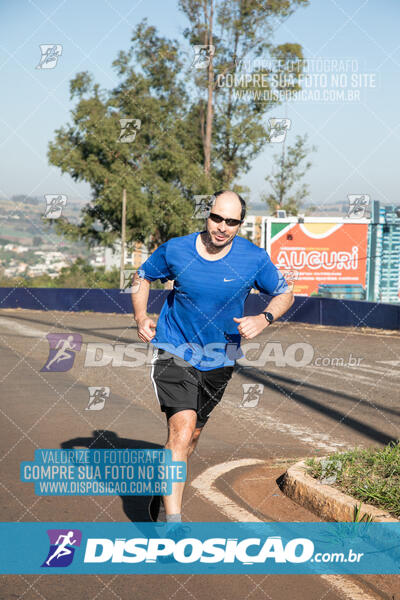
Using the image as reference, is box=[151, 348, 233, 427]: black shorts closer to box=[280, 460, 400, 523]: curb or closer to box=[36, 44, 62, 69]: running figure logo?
box=[280, 460, 400, 523]: curb

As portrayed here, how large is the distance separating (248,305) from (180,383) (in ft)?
73.9

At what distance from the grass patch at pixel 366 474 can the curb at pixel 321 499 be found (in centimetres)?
7

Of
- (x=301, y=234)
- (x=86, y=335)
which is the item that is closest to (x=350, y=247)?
(x=301, y=234)

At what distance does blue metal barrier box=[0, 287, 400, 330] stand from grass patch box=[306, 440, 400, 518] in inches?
590

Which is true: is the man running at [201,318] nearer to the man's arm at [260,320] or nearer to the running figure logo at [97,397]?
the man's arm at [260,320]

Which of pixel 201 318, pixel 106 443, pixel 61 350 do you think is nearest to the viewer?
pixel 201 318

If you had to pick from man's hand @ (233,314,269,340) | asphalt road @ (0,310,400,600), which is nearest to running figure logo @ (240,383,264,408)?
asphalt road @ (0,310,400,600)

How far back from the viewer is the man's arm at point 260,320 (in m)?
4.09

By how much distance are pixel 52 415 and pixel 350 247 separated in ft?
95.3

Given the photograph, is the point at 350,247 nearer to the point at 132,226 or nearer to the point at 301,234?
the point at 301,234

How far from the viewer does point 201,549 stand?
162 inches

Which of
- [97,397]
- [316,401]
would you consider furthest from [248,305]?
[97,397]

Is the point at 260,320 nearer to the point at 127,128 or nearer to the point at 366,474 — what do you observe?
the point at 366,474

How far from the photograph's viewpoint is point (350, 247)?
3556 centimetres
